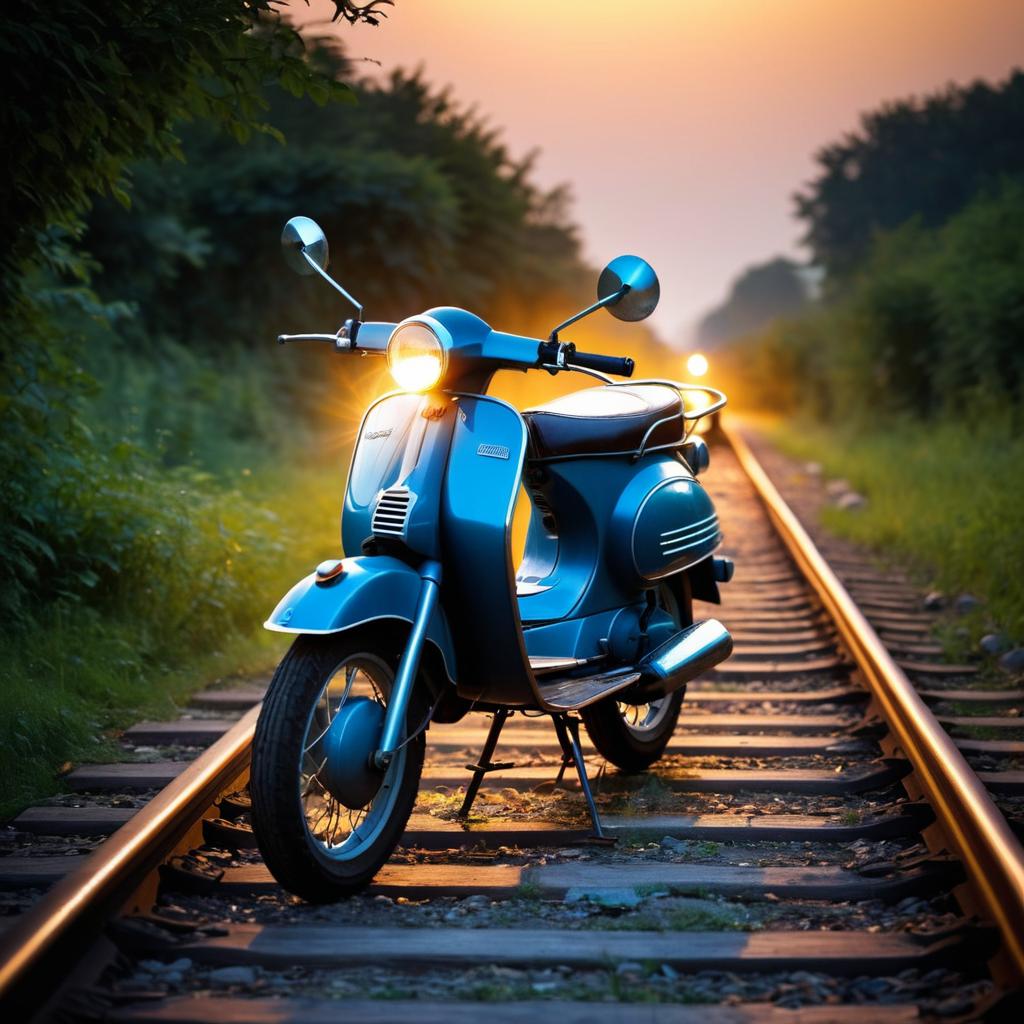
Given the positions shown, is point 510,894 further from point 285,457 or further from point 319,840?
point 285,457

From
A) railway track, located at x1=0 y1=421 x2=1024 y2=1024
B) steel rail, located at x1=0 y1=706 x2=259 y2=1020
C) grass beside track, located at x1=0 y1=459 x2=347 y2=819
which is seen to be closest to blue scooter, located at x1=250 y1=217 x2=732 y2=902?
railway track, located at x1=0 y1=421 x2=1024 y2=1024

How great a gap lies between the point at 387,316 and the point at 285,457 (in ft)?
17.5

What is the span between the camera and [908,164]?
160 feet

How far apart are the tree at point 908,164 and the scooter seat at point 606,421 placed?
43.3 meters

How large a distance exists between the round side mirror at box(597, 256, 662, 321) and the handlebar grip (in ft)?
0.38

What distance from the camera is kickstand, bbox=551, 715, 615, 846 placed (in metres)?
3.54

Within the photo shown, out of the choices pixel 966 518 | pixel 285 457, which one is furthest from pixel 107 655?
pixel 285 457

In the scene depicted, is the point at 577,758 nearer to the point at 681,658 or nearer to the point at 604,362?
the point at 681,658

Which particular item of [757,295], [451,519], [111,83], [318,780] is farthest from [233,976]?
[757,295]

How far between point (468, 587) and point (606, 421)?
88cm

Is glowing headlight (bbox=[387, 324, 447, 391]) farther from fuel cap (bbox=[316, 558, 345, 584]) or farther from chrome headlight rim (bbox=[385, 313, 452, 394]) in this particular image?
fuel cap (bbox=[316, 558, 345, 584])

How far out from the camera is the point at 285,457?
12625mm

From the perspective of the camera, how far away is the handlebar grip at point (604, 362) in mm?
3458

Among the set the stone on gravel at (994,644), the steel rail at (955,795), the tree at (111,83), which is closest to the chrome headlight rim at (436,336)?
the steel rail at (955,795)
